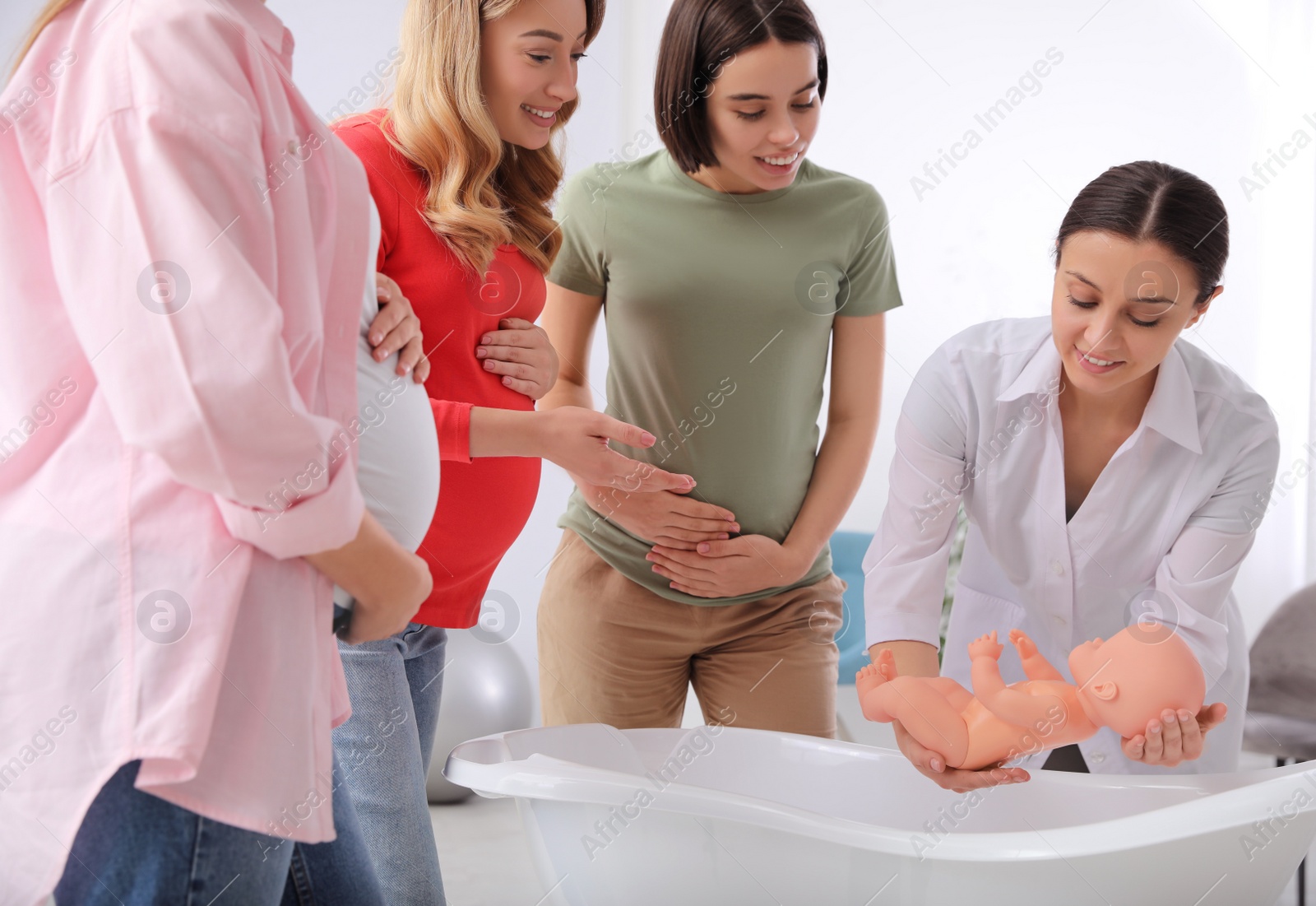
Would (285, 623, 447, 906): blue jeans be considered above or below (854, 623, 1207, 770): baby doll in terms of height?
below

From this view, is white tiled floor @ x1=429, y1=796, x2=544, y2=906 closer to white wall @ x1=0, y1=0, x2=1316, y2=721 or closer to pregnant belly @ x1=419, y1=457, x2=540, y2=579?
white wall @ x1=0, y1=0, x2=1316, y2=721

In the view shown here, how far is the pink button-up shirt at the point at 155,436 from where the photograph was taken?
70cm

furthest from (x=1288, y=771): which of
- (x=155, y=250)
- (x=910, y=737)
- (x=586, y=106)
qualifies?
(x=586, y=106)

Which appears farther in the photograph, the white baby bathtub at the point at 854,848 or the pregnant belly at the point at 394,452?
the white baby bathtub at the point at 854,848

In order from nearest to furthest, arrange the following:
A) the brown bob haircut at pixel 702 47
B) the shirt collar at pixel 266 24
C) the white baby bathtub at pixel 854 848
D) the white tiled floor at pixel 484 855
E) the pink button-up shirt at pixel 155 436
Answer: the pink button-up shirt at pixel 155 436
the shirt collar at pixel 266 24
the white baby bathtub at pixel 854 848
the brown bob haircut at pixel 702 47
the white tiled floor at pixel 484 855

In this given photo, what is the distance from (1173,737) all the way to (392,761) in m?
0.96

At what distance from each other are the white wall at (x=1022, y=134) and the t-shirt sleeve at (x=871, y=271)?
7.03 ft

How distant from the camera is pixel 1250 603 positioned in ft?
12.1

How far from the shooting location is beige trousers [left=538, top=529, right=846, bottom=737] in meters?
1.73

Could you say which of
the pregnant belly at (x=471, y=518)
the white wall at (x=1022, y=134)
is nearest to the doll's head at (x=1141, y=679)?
the pregnant belly at (x=471, y=518)

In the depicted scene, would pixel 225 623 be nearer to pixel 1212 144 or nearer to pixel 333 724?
pixel 333 724

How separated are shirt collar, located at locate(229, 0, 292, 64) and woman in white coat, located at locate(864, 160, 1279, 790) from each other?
102cm

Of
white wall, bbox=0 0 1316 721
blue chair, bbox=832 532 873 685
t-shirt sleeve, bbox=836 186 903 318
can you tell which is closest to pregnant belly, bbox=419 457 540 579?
t-shirt sleeve, bbox=836 186 903 318

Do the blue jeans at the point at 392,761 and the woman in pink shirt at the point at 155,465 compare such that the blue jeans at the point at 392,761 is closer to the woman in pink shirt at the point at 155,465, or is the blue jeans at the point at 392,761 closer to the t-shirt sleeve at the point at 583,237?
the woman in pink shirt at the point at 155,465
